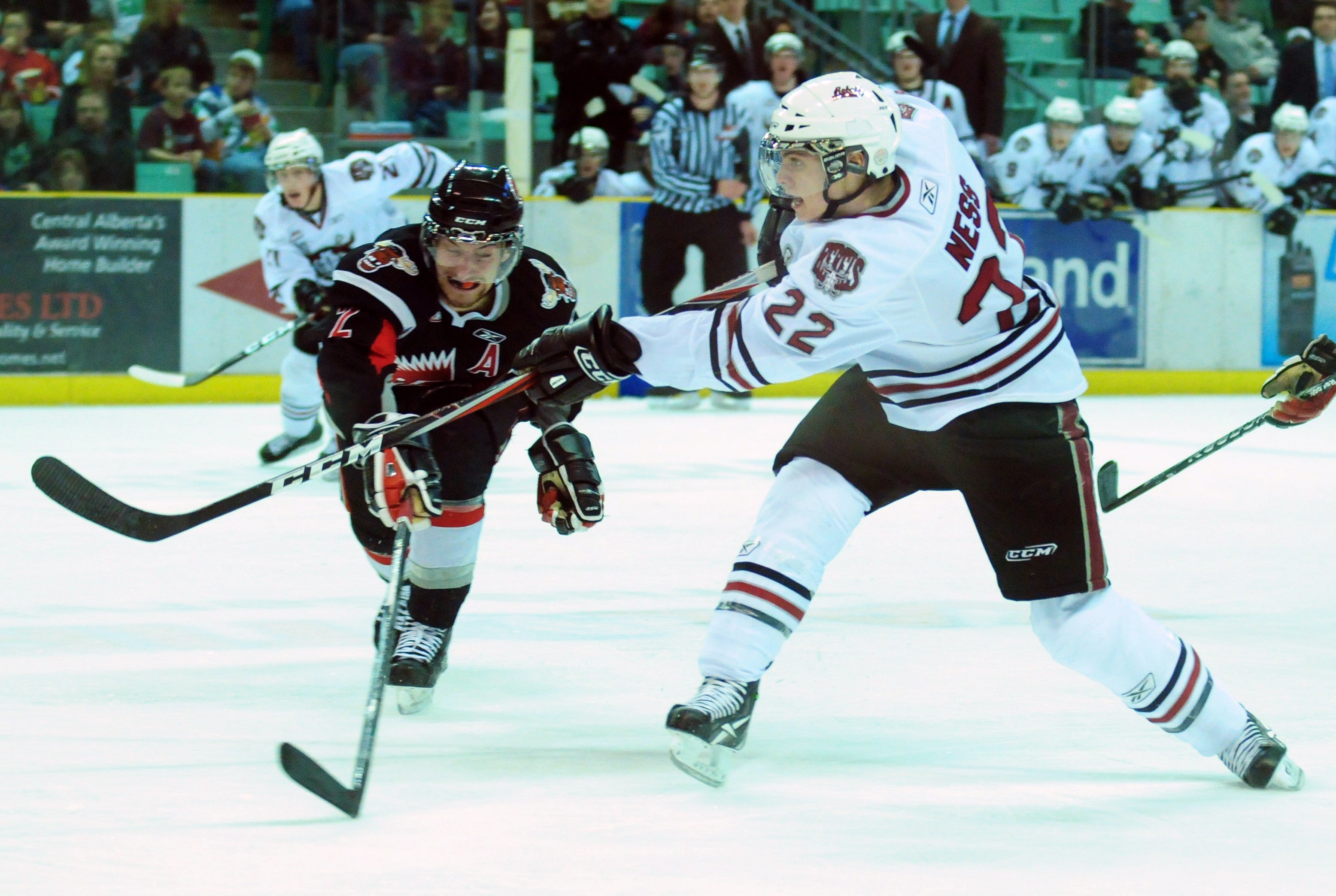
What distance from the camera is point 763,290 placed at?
2.51m

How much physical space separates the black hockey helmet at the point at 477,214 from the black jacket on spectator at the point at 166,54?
19.3 ft

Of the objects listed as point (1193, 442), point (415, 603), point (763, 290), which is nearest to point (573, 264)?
point (1193, 442)

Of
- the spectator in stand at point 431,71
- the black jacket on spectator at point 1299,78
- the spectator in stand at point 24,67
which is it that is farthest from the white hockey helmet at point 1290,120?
the spectator in stand at point 24,67

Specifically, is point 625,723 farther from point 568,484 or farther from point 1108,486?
point 1108,486

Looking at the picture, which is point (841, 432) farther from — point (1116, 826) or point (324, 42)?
point (324, 42)

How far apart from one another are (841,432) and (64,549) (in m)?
2.63

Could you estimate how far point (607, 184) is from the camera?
29.6 ft

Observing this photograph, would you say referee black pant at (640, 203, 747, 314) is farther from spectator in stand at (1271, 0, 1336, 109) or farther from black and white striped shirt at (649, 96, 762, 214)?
spectator in stand at (1271, 0, 1336, 109)

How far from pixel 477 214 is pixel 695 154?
5.50m

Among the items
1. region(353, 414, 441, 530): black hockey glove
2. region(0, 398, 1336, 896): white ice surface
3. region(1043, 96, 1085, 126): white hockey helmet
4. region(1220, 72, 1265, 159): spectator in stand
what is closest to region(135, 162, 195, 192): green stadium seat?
region(0, 398, 1336, 896): white ice surface

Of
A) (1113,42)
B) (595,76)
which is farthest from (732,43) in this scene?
(1113,42)

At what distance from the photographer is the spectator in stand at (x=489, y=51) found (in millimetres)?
8609

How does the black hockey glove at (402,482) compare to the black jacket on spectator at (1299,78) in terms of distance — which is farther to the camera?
the black jacket on spectator at (1299,78)

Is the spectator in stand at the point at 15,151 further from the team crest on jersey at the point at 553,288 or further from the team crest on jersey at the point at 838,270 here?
the team crest on jersey at the point at 838,270
